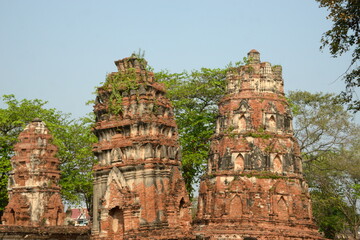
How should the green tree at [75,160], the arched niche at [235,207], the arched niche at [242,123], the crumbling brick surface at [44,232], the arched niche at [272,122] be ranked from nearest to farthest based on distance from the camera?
the crumbling brick surface at [44,232] < the arched niche at [235,207] < the arched niche at [272,122] < the arched niche at [242,123] < the green tree at [75,160]

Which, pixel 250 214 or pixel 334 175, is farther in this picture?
pixel 334 175

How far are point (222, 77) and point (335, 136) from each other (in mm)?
11027

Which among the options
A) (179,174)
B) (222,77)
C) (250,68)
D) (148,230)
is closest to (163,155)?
(179,174)

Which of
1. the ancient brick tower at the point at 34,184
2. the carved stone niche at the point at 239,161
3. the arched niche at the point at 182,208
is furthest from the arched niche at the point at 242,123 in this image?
the arched niche at the point at 182,208

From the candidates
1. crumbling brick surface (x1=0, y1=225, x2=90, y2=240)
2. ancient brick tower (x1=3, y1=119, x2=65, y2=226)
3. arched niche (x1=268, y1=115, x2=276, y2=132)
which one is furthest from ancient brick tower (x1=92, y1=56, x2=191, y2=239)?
arched niche (x1=268, y1=115, x2=276, y2=132)

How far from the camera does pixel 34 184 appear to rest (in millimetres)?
29906

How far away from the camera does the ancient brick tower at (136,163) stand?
19125 millimetres

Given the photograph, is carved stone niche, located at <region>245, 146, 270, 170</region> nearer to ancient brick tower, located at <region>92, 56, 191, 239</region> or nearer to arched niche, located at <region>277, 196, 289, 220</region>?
arched niche, located at <region>277, 196, 289, 220</region>

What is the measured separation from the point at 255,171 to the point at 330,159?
14.1 m

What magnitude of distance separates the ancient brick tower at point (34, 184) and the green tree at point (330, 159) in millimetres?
19436

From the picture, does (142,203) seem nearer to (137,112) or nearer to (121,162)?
(121,162)

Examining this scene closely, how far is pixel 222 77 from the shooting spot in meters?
38.0

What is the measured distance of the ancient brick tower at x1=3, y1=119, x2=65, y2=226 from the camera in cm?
2925

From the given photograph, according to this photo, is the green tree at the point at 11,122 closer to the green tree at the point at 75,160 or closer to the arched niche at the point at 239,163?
the green tree at the point at 75,160
